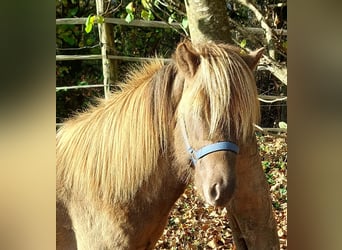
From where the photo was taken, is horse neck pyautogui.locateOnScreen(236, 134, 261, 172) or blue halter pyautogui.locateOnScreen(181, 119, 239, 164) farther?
horse neck pyautogui.locateOnScreen(236, 134, 261, 172)

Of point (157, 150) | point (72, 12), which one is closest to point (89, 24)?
point (72, 12)

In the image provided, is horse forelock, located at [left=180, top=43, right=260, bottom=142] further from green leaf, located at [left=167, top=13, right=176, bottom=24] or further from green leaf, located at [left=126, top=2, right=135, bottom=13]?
green leaf, located at [left=126, top=2, right=135, bottom=13]

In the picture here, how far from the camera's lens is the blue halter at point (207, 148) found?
176cm

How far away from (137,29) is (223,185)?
813 millimetres

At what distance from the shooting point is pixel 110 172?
1.92 metres

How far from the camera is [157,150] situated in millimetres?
1856

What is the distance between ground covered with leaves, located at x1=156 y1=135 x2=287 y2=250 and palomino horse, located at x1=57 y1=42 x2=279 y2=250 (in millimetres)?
71

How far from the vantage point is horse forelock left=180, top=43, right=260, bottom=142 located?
1.76m

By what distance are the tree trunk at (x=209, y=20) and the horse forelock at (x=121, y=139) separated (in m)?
0.25

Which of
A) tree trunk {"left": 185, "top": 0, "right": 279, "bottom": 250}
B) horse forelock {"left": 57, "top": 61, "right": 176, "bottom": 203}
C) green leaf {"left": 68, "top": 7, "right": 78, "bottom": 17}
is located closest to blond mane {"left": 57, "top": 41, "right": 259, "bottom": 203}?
horse forelock {"left": 57, "top": 61, "right": 176, "bottom": 203}

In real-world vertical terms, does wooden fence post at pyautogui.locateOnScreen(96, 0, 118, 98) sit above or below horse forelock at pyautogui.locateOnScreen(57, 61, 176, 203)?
above

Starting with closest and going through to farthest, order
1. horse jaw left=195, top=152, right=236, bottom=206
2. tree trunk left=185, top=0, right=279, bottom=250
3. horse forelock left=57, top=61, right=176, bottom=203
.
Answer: horse jaw left=195, top=152, right=236, bottom=206
horse forelock left=57, top=61, right=176, bottom=203
tree trunk left=185, top=0, right=279, bottom=250

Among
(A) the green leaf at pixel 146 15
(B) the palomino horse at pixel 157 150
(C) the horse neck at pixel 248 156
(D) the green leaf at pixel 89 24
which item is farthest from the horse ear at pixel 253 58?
(D) the green leaf at pixel 89 24

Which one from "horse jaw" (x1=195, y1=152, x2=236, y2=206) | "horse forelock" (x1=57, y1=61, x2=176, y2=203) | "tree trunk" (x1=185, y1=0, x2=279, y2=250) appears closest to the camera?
"horse jaw" (x1=195, y1=152, x2=236, y2=206)
